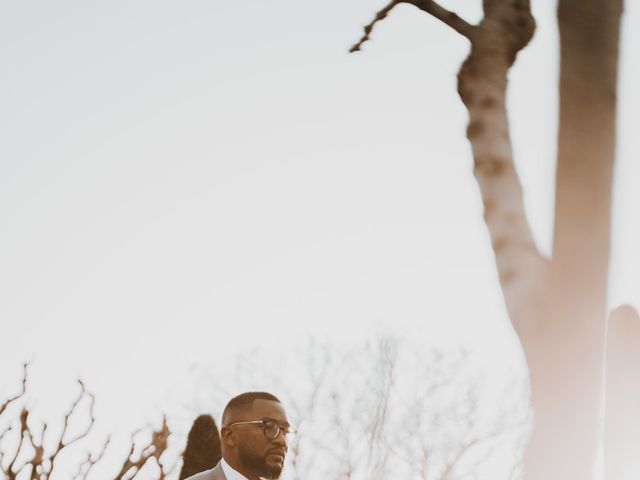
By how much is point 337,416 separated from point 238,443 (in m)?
23.4

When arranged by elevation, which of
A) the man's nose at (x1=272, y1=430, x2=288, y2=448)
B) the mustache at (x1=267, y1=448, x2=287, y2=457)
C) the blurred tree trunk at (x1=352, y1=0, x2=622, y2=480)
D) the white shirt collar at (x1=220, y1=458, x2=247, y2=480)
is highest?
the blurred tree trunk at (x1=352, y1=0, x2=622, y2=480)

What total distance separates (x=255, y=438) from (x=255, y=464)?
138 mm

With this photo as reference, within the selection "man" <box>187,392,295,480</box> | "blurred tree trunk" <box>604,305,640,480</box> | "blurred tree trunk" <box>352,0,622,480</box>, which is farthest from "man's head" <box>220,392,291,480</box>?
"blurred tree trunk" <box>604,305,640,480</box>

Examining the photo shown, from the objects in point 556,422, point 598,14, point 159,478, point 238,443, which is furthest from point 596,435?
point 159,478

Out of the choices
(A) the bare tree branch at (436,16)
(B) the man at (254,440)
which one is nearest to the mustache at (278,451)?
(B) the man at (254,440)

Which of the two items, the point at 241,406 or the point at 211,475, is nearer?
the point at 211,475

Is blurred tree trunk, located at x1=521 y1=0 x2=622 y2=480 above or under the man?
above

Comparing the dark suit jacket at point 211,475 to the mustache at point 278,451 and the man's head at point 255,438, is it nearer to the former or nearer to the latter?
the man's head at point 255,438

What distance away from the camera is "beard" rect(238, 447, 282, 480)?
430cm

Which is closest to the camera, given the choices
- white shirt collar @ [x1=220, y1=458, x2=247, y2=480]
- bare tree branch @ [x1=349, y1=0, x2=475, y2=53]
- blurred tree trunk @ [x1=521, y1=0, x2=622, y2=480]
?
blurred tree trunk @ [x1=521, y1=0, x2=622, y2=480]

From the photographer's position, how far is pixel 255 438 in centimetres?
429

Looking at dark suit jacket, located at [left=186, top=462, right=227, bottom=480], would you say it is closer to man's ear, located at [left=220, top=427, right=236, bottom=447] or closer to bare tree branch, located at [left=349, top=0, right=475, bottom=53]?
man's ear, located at [left=220, top=427, right=236, bottom=447]

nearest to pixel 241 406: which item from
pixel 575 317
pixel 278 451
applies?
pixel 278 451

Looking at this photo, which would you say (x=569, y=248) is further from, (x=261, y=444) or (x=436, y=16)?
(x=261, y=444)
